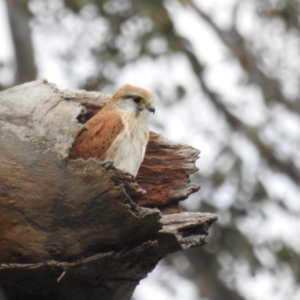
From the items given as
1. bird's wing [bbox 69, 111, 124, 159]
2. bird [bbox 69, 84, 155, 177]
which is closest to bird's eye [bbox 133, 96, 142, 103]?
bird [bbox 69, 84, 155, 177]

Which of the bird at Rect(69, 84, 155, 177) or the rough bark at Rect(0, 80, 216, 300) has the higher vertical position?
the bird at Rect(69, 84, 155, 177)

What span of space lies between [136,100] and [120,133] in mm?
504

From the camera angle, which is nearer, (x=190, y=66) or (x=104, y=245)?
(x=104, y=245)

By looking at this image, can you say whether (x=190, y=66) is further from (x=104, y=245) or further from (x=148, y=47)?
(x=104, y=245)

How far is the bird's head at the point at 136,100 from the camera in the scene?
5.54 metres

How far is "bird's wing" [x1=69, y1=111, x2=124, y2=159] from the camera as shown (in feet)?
15.9

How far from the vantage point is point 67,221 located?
4.30 meters

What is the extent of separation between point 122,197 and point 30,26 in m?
6.72

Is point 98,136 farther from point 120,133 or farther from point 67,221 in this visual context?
point 67,221

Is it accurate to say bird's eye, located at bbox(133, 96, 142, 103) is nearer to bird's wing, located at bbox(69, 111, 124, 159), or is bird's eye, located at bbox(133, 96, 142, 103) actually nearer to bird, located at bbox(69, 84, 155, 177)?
bird, located at bbox(69, 84, 155, 177)

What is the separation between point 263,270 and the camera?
11320mm

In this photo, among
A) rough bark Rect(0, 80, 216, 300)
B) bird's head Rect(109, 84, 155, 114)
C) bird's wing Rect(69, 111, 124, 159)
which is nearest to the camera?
rough bark Rect(0, 80, 216, 300)

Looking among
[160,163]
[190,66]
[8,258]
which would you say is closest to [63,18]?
[190,66]

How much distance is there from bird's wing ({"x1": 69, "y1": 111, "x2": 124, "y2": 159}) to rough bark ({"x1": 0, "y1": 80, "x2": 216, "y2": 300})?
0.81 ft
